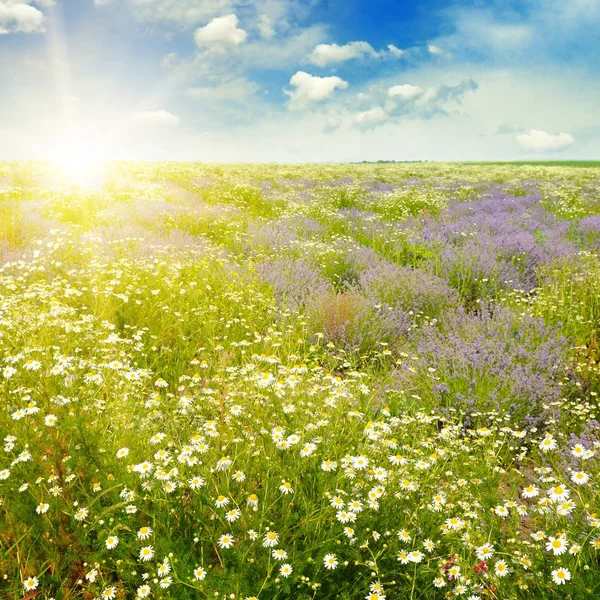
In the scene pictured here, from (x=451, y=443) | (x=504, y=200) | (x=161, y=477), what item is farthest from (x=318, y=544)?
(x=504, y=200)

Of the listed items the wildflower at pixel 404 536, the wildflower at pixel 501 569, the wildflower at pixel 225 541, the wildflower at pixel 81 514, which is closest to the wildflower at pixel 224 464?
the wildflower at pixel 225 541

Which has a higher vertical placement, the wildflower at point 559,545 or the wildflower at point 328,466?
the wildflower at point 328,466

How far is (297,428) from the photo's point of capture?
248 cm

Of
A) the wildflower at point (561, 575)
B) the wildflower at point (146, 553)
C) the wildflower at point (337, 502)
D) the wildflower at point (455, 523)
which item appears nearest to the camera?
the wildflower at point (561, 575)

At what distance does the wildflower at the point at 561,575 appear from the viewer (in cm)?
187

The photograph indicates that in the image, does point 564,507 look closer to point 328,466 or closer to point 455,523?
point 455,523

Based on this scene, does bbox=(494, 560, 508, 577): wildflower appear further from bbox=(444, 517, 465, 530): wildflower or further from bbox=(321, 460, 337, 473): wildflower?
bbox=(321, 460, 337, 473): wildflower

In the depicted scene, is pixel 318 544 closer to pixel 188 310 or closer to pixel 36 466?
pixel 36 466

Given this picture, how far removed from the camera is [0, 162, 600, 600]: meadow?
6.94 ft

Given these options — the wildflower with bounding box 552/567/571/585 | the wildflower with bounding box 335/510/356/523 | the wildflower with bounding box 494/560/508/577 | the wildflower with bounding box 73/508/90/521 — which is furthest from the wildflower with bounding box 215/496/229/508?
the wildflower with bounding box 552/567/571/585

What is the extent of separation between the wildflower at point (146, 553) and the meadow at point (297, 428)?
0.5 inches

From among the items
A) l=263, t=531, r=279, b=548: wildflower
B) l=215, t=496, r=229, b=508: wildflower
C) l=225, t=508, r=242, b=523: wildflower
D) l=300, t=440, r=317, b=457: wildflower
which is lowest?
l=263, t=531, r=279, b=548: wildflower

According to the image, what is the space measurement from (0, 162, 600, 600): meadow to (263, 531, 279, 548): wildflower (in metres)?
0.01

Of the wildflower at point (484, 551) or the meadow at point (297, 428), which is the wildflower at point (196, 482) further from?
the wildflower at point (484, 551)
